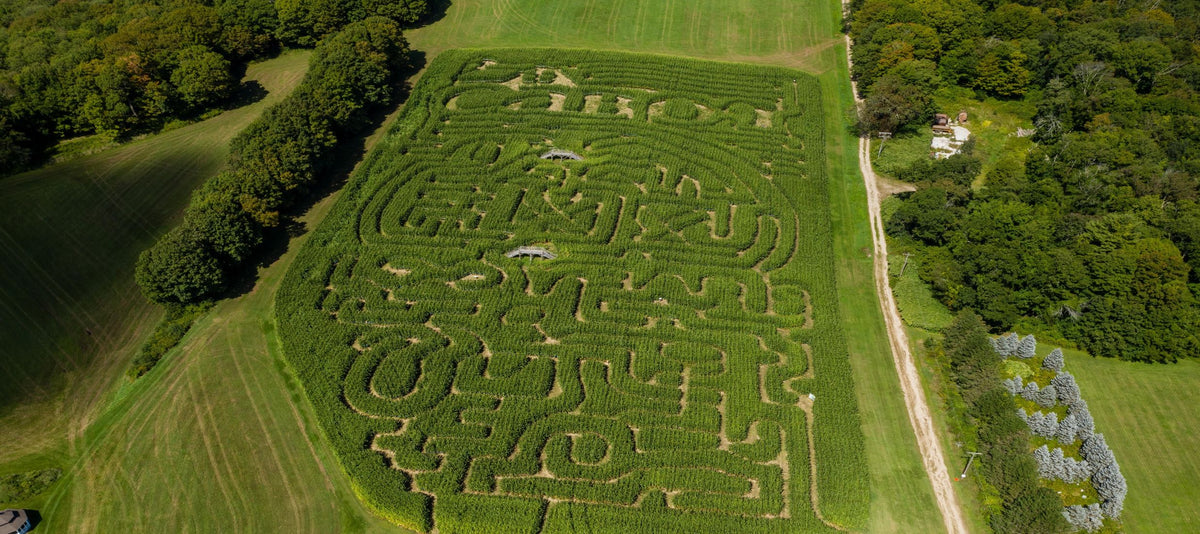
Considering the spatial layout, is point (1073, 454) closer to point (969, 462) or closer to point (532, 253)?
point (969, 462)

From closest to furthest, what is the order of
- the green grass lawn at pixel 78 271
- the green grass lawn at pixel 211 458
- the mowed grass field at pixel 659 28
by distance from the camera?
the green grass lawn at pixel 211 458, the green grass lawn at pixel 78 271, the mowed grass field at pixel 659 28

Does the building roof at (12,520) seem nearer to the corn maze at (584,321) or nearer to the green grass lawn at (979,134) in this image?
the corn maze at (584,321)

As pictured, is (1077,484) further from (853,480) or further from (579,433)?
(579,433)

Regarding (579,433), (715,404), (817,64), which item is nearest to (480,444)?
(579,433)

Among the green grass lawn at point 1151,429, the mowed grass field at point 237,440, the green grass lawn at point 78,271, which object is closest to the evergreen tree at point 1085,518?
the green grass lawn at point 1151,429

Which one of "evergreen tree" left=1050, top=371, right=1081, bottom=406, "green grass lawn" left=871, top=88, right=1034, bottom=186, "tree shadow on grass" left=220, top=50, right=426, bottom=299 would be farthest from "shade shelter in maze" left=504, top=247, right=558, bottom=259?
"evergreen tree" left=1050, top=371, right=1081, bottom=406

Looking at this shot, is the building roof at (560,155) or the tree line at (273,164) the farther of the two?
the building roof at (560,155)
